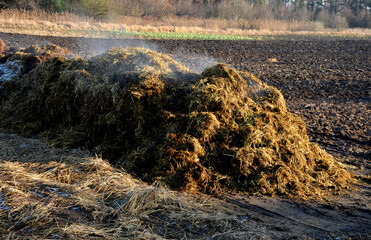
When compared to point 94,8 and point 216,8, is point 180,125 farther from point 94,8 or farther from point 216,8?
point 216,8

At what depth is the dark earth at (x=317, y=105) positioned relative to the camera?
11.5 ft

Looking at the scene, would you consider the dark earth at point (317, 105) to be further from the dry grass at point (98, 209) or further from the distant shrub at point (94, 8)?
the distant shrub at point (94, 8)

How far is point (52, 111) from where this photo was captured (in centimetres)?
569

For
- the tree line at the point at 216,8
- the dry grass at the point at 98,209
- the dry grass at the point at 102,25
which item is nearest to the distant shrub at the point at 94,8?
the tree line at the point at 216,8

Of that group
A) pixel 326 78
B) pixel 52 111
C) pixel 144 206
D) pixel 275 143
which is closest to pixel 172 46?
pixel 326 78

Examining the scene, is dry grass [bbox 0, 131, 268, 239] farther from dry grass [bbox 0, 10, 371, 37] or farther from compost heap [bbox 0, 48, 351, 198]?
dry grass [bbox 0, 10, 371, 37]

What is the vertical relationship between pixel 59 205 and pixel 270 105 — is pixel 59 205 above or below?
below

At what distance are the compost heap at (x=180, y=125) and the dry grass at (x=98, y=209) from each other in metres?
0.54

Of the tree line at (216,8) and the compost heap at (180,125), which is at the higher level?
the tree line at (216,8)

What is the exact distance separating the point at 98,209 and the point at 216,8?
3991cm

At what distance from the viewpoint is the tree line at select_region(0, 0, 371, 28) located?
29266 millimetres

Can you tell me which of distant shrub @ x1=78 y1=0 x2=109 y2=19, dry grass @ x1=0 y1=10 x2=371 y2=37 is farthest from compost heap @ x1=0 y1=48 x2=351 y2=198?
distant shrub @ x1=78 y1=0 x2=109 y2=19

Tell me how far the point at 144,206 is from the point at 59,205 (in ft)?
2.62

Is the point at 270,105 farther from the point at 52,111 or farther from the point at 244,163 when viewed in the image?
the point at 52,111
